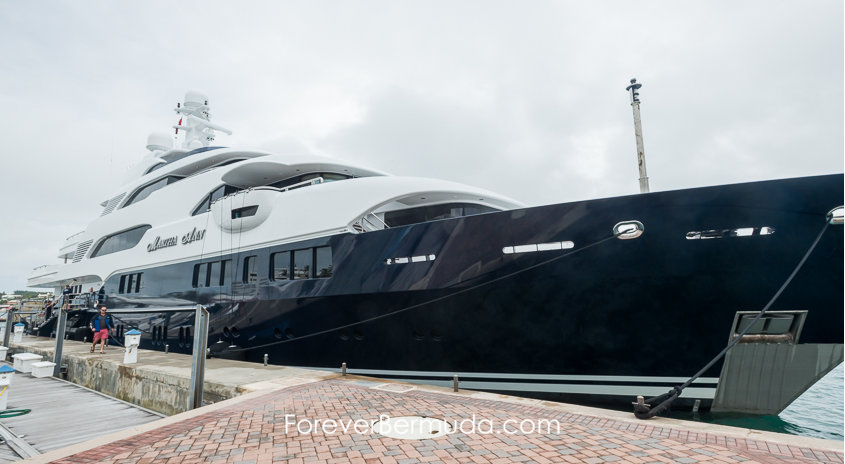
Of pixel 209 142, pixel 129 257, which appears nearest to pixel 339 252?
pixel 129 257

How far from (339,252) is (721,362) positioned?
695 cm

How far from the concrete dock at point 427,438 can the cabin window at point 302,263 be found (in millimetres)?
3644

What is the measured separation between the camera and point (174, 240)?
13.8 m

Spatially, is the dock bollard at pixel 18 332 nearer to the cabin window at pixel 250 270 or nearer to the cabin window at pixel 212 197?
the cabin window at pixel 212 197

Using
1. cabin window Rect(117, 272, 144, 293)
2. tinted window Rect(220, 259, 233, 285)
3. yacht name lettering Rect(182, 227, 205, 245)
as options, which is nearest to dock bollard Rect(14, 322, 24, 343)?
cabin window Rect(117, 272, 144, 293)

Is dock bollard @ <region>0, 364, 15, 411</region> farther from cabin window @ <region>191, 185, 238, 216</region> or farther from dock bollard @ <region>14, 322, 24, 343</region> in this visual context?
dock bollard @ <region>14, 322, 24, 343</region>

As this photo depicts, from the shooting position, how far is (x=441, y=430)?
4410 millimetres

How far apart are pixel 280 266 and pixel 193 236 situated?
461 cm

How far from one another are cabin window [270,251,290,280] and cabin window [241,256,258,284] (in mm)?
663

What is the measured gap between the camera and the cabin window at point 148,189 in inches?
672

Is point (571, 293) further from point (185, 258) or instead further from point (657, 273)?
point (185, 258)

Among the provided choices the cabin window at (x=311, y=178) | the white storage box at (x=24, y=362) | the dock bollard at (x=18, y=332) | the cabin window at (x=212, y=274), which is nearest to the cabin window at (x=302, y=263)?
the cabin window at (x=212, y=274)

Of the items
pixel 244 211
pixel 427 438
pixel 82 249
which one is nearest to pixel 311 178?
pixel 244 211

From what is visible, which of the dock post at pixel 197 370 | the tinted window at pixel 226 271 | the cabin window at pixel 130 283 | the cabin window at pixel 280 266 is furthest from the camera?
the cabin window at pixel 130 283
